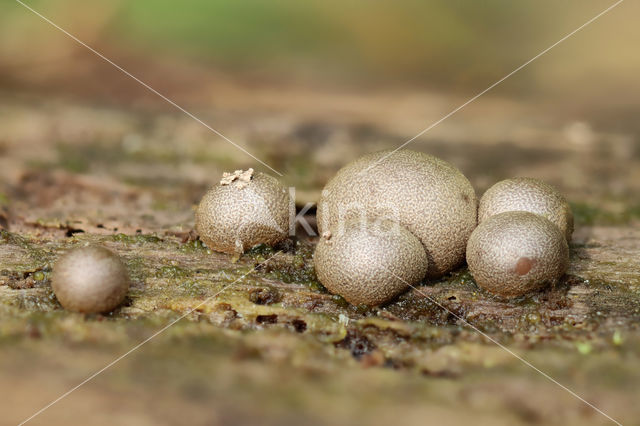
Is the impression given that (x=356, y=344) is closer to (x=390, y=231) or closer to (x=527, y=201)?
(x=390, y=231)

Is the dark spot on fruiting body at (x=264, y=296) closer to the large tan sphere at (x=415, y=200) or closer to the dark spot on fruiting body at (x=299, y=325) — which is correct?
the dark spot on fruiting body at (x=299, y=325)

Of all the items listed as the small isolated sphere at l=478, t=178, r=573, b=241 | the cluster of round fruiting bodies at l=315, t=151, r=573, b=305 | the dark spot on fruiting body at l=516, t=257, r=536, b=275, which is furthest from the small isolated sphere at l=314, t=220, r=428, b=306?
the small isolated sphere at l=478, t=178, r=573, b=241

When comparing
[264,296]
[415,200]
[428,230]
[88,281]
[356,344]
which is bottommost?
[356,344]

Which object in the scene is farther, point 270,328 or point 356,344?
point 270,328

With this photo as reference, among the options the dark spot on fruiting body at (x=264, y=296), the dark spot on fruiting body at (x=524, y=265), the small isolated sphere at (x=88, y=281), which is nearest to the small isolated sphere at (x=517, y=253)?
the dark spot on fruiting body at (x=524, y=265)

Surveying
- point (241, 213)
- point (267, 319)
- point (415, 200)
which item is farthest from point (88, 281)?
point (415, 200)
